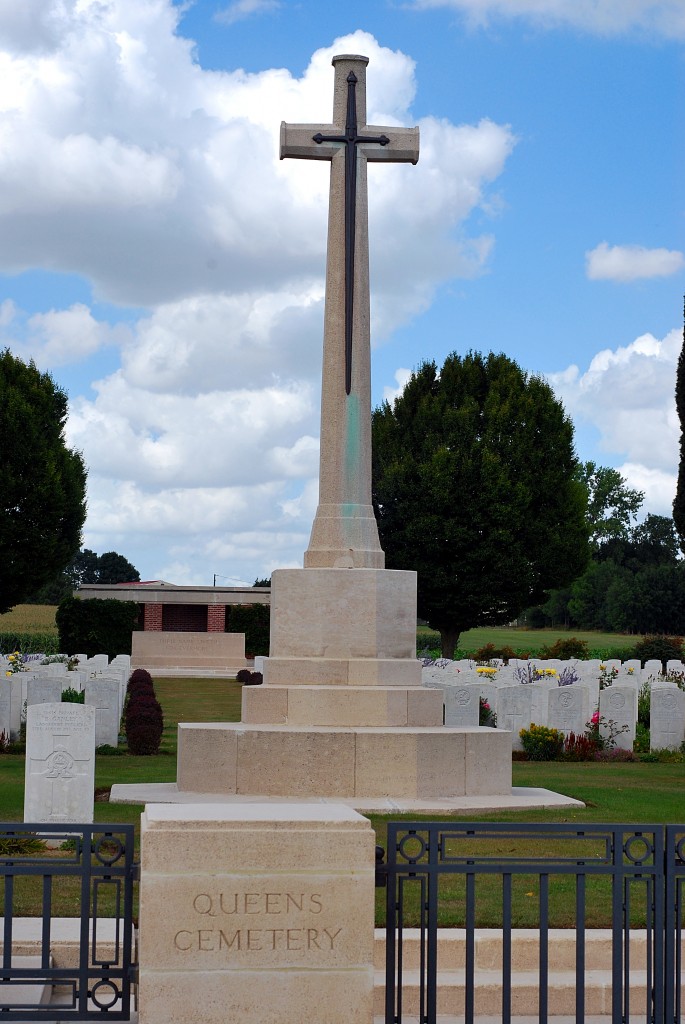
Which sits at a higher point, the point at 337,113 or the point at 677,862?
the point at 337,113

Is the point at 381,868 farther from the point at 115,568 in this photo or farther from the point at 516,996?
the point at 115,568

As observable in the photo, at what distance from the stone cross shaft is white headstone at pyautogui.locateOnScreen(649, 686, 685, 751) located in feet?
20.3

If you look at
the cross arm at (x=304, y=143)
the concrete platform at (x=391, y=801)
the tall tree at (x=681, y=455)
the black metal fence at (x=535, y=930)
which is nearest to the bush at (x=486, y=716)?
the concrete platform at (x=391, y=801)

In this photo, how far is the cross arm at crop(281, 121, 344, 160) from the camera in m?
11.7

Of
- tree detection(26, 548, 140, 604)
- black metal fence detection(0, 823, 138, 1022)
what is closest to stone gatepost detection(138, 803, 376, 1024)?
black metal fence detection(0, 823, 138, 1022)

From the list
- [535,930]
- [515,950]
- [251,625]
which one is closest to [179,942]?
[515,950]

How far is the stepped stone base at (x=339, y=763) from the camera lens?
9852 mm

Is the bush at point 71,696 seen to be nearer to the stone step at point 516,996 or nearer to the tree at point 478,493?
the stone step at point 516,996

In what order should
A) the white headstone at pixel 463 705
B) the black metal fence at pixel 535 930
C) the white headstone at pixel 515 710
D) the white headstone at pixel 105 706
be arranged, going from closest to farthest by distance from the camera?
the black metal fence at pixel 535 930
the white headstone at pixel 463 705
the white headstone at pixel 515 710
the white headstone at pixel 105 706

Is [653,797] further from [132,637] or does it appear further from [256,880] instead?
[132,637]

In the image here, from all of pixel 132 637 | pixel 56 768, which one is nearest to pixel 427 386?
pixel 132 637

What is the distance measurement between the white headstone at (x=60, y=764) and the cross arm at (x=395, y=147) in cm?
598

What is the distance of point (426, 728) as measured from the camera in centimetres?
1041

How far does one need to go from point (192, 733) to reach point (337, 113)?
5864 mm
